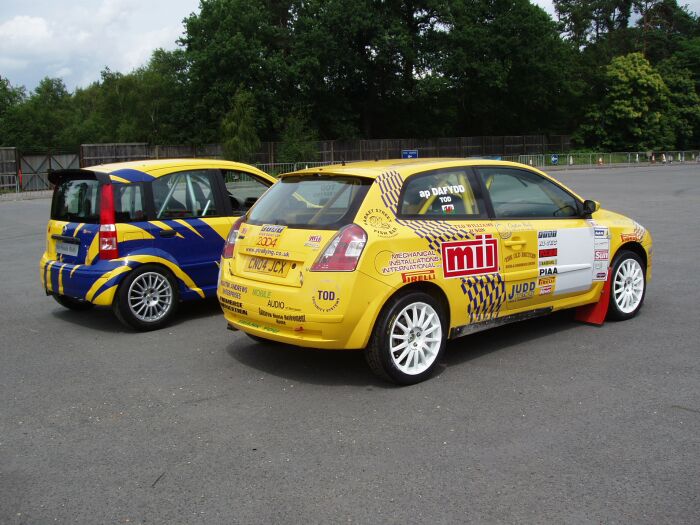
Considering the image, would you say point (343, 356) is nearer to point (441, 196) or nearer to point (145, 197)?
point (441, 196)

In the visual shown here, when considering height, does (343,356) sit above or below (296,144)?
below

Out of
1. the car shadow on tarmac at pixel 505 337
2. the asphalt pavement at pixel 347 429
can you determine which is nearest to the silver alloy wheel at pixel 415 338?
the asphalt pavement at pixel 347 429

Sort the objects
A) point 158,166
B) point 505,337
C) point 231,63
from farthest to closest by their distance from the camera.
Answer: point 231,63, point 158,166, point 505,337

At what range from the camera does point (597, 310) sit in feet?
23.5

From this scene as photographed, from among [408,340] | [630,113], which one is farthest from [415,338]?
[630,113]

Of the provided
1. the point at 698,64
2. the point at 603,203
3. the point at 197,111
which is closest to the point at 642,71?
the point at 698,64

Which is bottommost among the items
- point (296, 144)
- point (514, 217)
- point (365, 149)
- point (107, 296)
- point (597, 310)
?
point (597, 310)

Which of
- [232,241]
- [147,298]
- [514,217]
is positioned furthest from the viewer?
[147,298]

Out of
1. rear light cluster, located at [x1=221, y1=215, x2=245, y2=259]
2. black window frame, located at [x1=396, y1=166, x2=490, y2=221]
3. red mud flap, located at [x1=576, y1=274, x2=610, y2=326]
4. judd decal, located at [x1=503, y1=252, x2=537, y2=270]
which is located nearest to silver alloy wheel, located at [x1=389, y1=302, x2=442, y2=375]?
black window frame, located at [x1=396, y1=166, x2=490, y2=221]

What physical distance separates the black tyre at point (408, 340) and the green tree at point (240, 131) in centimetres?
4176

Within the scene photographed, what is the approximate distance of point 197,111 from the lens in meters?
51.5

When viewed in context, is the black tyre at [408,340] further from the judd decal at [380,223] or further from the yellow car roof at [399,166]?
the yellow car roof at [399,166]

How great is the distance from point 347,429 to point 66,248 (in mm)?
4330

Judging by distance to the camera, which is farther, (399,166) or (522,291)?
(522,291)
